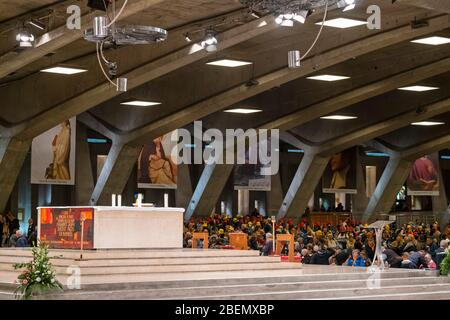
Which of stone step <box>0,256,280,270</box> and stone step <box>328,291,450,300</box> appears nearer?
stone step <box>0,256,280,270</box>

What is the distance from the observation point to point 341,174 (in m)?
46.8

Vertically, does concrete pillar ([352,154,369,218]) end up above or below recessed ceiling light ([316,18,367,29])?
below

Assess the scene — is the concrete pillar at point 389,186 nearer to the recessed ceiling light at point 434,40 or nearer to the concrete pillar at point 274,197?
the concrete pillar at point 274,197

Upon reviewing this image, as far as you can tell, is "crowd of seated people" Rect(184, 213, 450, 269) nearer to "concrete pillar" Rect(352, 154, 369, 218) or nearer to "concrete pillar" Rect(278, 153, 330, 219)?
"concrete pillar" Rect(278, 153, 330, 219)

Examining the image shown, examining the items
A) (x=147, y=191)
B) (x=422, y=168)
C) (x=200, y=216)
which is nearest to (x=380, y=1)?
(x=200, y=216)

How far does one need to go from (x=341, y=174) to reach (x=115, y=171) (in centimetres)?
1429

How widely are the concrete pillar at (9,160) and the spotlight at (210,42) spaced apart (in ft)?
31.0

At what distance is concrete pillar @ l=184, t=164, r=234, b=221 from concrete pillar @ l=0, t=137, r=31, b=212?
30.4 ft

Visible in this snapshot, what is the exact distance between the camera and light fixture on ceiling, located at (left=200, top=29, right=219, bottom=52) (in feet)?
80.3

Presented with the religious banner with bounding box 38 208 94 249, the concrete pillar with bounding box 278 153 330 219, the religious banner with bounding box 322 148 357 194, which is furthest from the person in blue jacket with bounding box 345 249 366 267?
the religious banner with bounding box 322 148 357 194

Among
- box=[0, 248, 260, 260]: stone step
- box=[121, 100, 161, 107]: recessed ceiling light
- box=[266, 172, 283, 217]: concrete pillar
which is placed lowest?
box=[0, 248, 260, 260]: stone step

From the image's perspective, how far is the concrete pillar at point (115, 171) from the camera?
3591 centimetres

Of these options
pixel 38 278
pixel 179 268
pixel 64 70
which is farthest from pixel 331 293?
pixel 64 70
